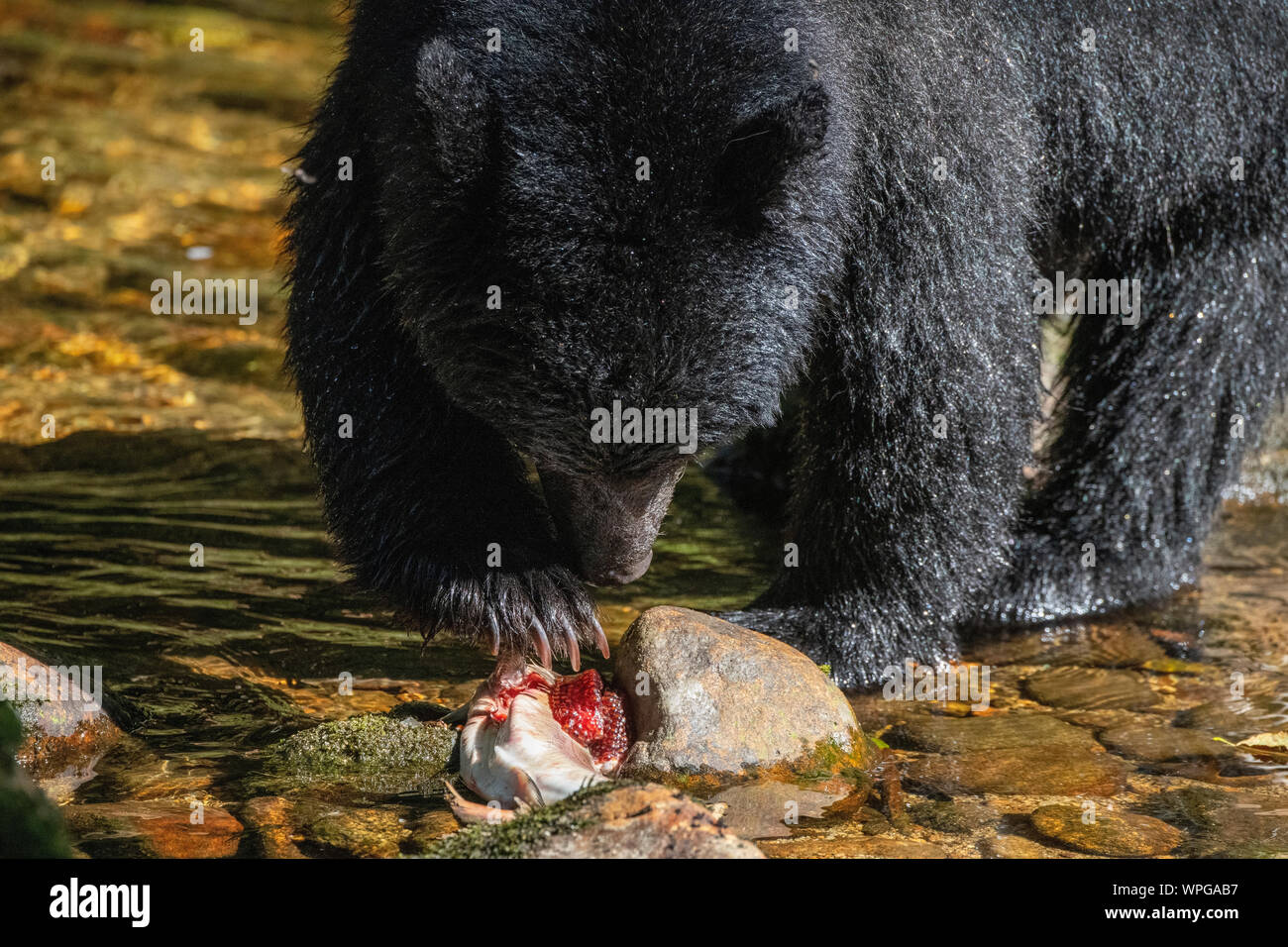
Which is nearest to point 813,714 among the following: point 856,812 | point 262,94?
point 856,812

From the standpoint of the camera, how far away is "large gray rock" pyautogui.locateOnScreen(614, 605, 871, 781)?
4.36 meters

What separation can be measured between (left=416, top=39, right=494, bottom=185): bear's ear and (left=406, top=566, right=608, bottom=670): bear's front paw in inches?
55.3

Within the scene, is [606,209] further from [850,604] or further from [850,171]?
[850,604]

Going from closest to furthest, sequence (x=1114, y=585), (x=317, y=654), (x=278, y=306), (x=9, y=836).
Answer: (x=9, y=836) → (x=317, y=654) → (x=1114, y=585) → (x=278, y=306)

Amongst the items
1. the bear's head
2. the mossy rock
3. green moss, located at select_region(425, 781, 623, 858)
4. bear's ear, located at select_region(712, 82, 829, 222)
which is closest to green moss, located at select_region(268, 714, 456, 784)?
the mossy rock

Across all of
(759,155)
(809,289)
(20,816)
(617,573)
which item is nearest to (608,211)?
(759,155)

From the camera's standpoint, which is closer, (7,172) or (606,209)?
(606,209)

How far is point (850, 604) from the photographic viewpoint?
5488 mm

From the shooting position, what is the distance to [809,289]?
4.25 m

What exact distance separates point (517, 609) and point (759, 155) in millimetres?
1661

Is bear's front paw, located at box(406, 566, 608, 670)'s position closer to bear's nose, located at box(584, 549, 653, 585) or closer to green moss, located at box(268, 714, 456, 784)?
bear's nose, located at box(584, 549, 653, 585)

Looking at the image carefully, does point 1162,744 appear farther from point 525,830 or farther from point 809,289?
point 525,830
